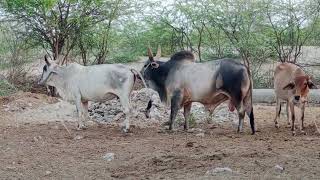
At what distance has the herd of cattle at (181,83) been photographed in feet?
33.1

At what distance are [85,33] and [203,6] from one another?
3.55 m

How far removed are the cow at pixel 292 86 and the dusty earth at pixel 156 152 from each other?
478 millimetres

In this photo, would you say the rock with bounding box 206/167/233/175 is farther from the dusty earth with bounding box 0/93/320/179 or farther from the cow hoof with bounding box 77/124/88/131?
the cow hoof with bounding box 77/124/88/131

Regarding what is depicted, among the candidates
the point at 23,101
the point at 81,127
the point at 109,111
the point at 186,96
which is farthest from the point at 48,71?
the point at 23,101

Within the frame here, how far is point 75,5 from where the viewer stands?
17.0 m

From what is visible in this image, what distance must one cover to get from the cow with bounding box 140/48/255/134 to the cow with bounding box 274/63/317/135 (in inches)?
26.9

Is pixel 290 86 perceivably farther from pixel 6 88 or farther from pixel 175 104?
pixel 6 88

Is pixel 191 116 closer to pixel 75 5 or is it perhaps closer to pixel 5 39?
pixel 75 5

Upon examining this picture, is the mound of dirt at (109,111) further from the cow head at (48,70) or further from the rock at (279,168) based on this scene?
the rock at (279,168)

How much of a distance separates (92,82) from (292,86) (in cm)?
341

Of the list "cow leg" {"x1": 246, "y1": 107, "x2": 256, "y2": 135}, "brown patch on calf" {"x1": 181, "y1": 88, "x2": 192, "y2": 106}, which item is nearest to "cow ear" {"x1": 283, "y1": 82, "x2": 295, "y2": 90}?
"cow leg" {"x1": 246, "y1": 107, "x2": 256, "y2": 135}

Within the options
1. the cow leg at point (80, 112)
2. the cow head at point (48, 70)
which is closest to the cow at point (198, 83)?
the cow leg at point (80, 112)

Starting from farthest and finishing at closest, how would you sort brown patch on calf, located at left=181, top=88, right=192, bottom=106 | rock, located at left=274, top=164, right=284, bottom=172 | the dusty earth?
brown patch on calf, located at left=181, top=88, right=192, bottom=106 < the dusty earth < rock, located at left=274, top=164, right=284, bottom=172

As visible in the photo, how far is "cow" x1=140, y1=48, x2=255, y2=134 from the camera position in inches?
396
